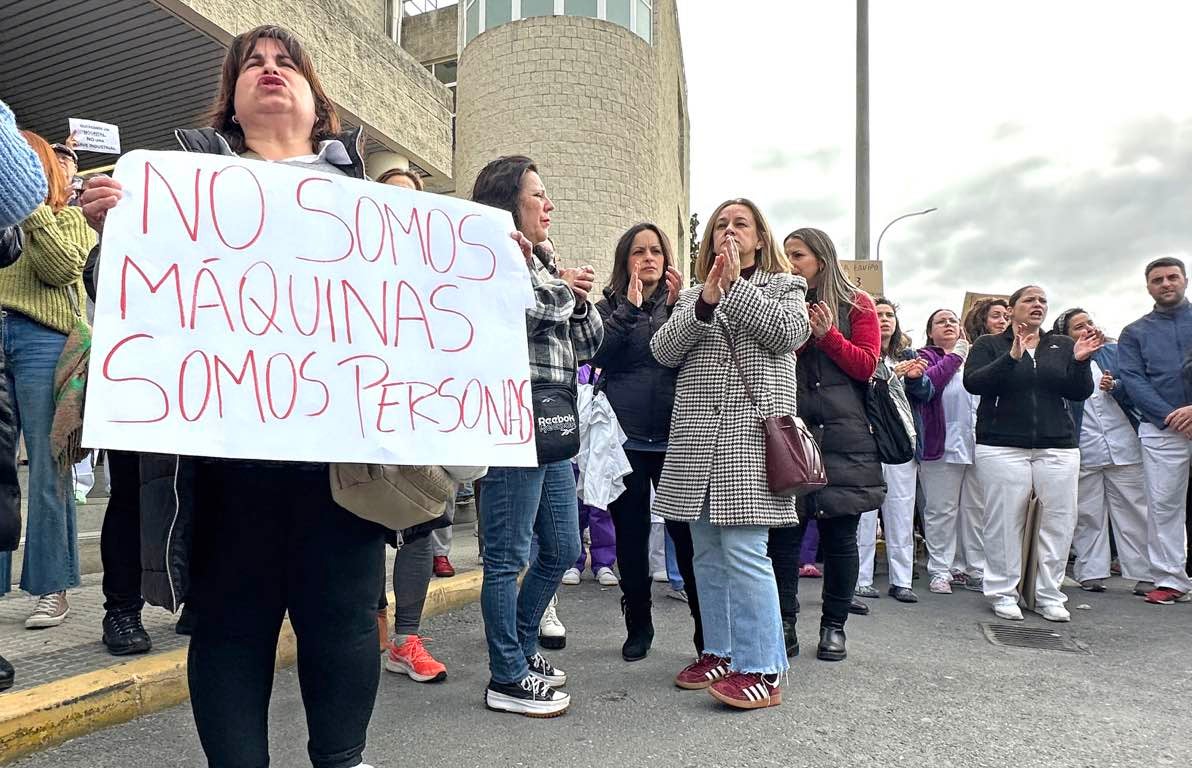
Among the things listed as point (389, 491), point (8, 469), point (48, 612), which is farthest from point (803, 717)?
point (48, 612)

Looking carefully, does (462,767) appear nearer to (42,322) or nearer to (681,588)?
(42,322)

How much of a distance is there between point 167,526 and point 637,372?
92.4 inches

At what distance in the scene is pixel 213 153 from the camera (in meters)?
1.73

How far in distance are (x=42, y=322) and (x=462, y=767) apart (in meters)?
2.37

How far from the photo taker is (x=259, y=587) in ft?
5.39

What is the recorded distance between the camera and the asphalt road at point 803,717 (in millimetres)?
2428

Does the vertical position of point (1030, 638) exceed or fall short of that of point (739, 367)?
it falls short

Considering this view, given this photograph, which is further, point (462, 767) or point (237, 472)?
point (462, 767)

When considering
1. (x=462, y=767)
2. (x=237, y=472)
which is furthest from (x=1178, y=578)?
(x=237, y=472)

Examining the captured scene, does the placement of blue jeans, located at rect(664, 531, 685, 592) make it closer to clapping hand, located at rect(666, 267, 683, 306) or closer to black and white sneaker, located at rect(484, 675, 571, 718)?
clapping hand, located at rect(666, 267, 683, 306)

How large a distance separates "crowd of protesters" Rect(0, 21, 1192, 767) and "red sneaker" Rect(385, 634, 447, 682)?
0.03ft

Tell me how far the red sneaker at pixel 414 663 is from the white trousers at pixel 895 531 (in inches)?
122

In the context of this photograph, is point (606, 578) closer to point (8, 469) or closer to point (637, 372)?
point (637, 372)

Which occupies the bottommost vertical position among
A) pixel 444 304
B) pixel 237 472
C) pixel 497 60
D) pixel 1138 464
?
pixel 1138 464
